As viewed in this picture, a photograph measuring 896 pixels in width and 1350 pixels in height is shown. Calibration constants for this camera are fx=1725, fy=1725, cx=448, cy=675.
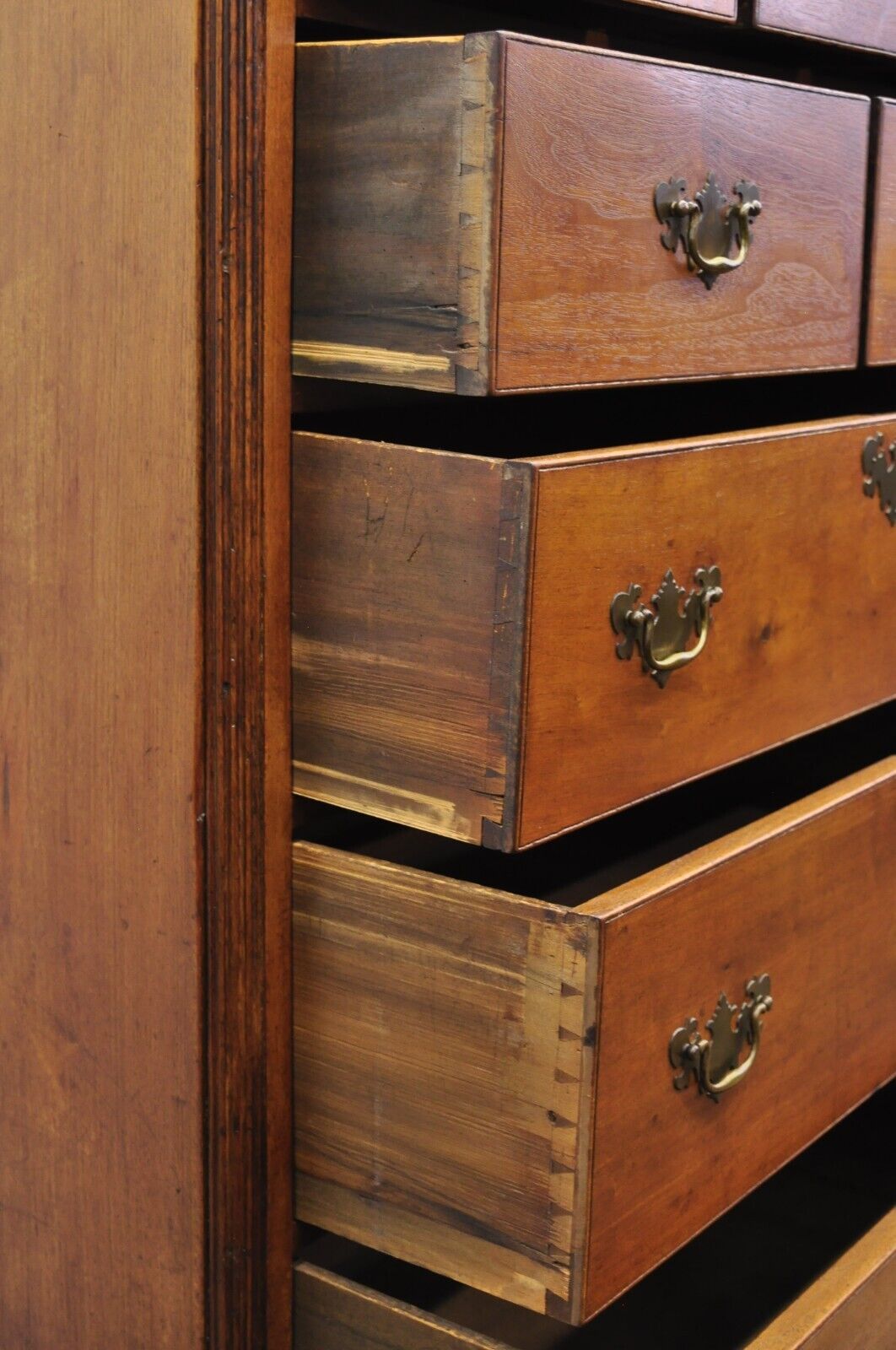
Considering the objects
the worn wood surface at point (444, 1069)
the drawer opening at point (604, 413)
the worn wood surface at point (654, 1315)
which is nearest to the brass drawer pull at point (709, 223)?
the drawer opening at point (604, 413)

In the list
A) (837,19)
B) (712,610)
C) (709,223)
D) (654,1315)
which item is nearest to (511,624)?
(712,610)

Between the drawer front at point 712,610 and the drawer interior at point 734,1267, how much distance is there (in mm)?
441

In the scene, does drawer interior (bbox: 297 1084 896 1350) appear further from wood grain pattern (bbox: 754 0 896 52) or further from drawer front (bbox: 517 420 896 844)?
wood grain pattern (bbox: 754 0 896 52)

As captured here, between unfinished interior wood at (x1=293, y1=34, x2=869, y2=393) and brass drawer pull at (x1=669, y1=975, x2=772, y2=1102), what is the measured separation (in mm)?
366

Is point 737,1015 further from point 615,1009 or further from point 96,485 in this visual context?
point 96,485

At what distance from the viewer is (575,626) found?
0.88 metres

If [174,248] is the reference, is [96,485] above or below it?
below

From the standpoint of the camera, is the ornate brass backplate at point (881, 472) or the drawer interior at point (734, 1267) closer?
the ornate brass backplate at point (881, 472)

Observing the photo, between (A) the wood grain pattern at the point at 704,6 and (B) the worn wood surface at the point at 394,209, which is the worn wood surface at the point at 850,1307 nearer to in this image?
(B) the worn wood surface at the point at 394,209

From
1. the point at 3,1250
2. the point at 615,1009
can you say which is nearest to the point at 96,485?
the point at 615,1009

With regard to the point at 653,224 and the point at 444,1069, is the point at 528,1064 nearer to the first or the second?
the point at 444,1069

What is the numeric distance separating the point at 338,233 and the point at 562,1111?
467mm

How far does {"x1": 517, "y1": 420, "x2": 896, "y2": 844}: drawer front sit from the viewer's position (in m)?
0.87

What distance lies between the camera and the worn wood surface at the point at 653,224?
0.84 metres
